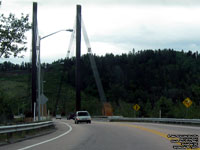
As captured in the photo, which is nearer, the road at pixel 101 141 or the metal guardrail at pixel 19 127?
the road at pixel 101 141

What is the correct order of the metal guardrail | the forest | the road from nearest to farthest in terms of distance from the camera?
the road → the metal guardrail → the forest

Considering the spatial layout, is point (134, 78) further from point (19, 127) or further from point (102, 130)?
point (19, 127)

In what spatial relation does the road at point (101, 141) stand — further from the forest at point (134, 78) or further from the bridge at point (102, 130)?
the forest at point (134, 78)

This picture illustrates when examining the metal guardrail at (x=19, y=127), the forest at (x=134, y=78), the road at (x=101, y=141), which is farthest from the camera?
the forest at (x=134, y=78)

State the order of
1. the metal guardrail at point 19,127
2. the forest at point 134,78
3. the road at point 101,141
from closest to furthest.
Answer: the road at point 101,141 → the metal guardrail at point 19,127 → the forest at point 134,78

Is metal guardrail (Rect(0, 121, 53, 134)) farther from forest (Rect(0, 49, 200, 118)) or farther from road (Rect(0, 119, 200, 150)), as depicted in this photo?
forest (Rect(0, 49, 200, 118))

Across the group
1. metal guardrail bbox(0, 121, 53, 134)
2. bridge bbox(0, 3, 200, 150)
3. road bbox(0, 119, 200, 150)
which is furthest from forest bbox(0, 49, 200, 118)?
road bbox(0, 119, 200, 150)

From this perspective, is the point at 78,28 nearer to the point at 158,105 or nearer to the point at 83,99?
the point at 158,105

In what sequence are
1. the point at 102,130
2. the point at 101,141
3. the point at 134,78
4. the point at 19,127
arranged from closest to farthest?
the point at 101,141
the point at 19,127
the point at 102,130
the point at 134,78

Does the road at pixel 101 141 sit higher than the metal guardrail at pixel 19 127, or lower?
lower

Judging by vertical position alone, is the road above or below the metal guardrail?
below

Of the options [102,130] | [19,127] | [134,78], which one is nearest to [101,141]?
[19,127]

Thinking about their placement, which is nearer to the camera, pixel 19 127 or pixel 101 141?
pixel 101 141

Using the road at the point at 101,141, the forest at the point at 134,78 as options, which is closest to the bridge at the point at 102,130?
the road at the point at 101,141
